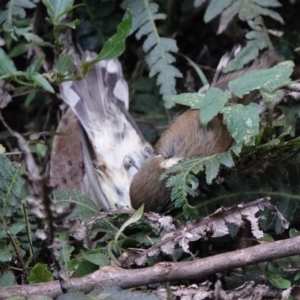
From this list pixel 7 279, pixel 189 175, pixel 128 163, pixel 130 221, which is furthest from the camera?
pixel 128 163

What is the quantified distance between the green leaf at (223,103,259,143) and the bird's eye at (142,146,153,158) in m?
0.74

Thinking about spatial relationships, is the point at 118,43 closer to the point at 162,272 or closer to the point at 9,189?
the point at 9,189

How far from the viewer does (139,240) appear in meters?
2.71

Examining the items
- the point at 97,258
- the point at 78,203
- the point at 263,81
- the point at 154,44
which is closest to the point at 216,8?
the point at 154,44

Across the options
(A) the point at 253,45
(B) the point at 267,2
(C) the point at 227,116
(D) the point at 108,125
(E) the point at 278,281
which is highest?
(B) the point at 267,2

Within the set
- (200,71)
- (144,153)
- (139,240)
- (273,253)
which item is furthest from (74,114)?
(273,253)

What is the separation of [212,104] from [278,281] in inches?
38.6

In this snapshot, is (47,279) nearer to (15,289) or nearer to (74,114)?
(15,289)

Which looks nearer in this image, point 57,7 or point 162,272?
point 162,272

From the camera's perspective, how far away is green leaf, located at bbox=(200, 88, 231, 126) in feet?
9.79

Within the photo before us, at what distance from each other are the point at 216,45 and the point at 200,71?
0.55 metres

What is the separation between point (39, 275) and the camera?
2.31 m

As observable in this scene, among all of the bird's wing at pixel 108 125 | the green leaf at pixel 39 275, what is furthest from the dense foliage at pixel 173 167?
the bird's wing at pixel 108 125

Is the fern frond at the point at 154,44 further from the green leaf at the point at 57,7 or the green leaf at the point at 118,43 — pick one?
the green leaf at the point at 57,7
